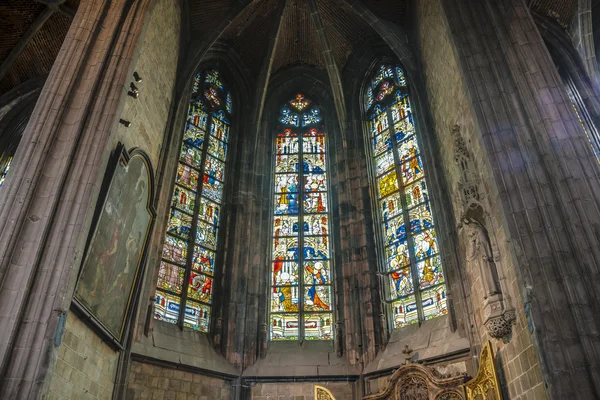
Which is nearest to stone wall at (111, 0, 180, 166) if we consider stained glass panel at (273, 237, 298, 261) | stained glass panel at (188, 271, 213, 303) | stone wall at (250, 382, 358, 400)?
stained glass panel at (188, 271, 213, 303)

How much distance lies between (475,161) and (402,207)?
343 centimetres

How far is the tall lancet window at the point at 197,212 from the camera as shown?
35.2 ft

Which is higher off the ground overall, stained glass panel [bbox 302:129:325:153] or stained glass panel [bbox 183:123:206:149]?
stained glass panel [bbox 302:129:325:153]

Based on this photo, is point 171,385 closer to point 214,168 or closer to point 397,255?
point 397,255

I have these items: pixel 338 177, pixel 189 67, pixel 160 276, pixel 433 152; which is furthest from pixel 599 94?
pixel 160 276

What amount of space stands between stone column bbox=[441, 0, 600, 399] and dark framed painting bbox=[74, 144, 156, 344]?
5579 mm

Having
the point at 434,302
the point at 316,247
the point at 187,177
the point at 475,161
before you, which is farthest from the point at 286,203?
the point at 475,161

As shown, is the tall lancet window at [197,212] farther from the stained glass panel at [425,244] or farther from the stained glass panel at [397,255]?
the stained glass panel at [425,244]

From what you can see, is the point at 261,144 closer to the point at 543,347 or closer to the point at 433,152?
the point at 433,152

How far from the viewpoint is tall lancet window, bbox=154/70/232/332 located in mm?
10739

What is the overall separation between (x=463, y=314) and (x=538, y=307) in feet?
10.3

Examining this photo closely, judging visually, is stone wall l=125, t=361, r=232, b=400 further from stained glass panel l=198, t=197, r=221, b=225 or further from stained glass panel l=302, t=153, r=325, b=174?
stained glass panel l=302, t=153, r=325, b=174

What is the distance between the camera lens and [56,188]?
6922 mm

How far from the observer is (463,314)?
363 inches
